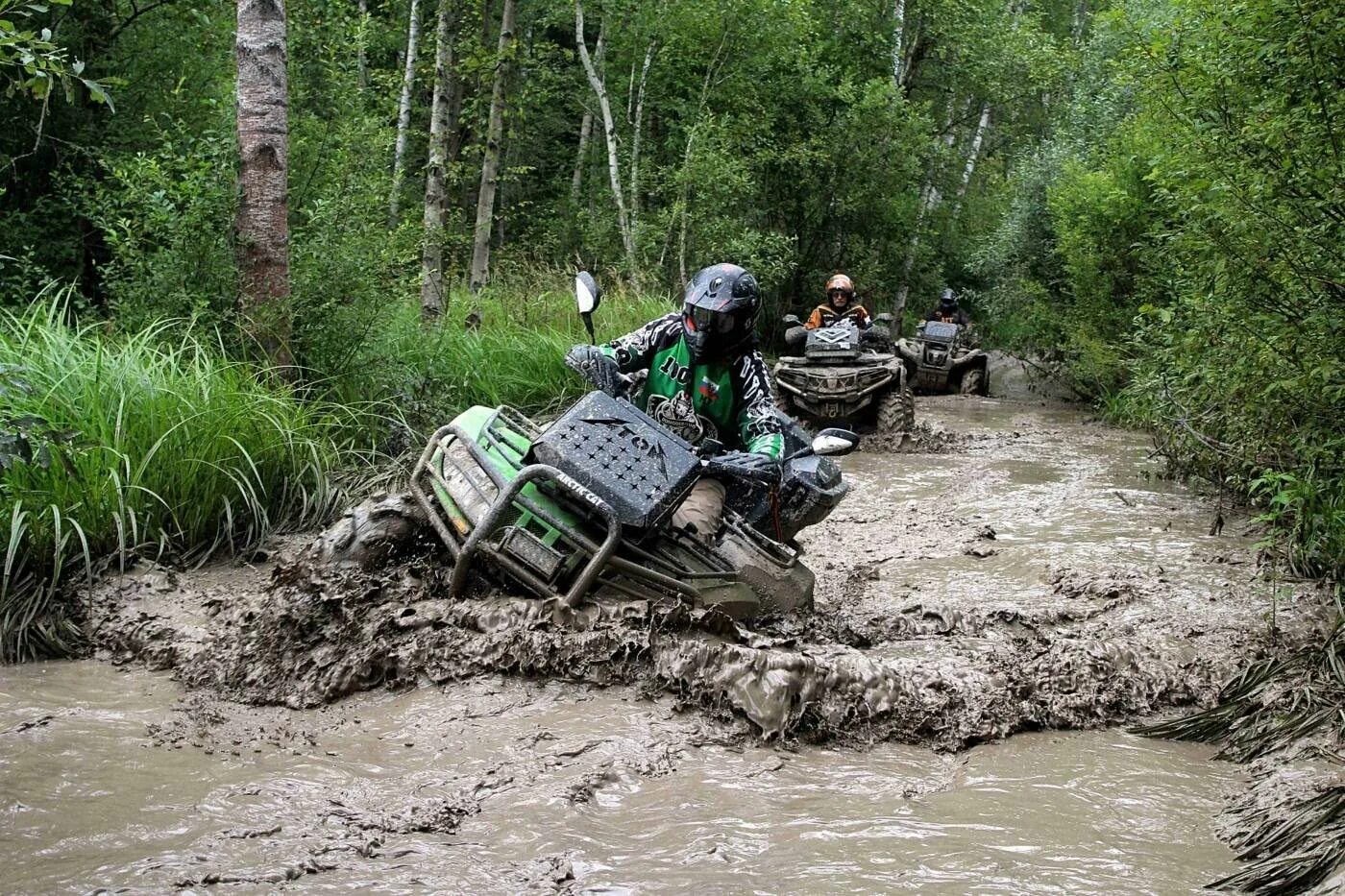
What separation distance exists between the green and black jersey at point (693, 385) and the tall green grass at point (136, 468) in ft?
5.98

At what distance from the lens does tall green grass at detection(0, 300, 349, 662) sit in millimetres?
4773

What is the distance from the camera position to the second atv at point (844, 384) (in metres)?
12.8

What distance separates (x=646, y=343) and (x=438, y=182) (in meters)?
6.52

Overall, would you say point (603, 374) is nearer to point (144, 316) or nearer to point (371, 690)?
point (371, 690)

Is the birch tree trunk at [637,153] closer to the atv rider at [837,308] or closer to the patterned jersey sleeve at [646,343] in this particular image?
the atv rider at [837,308]

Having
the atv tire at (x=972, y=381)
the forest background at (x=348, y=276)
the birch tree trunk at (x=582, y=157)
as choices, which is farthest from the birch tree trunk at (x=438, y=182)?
the atv tire at (x=972, y=381)

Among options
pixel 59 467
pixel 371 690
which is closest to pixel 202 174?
pixel 59 467

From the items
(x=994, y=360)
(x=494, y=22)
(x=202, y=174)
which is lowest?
(x=994, y=360)

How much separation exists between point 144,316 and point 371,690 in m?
3.58

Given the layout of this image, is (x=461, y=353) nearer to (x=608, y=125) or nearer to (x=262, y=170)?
(x=262, y=170)

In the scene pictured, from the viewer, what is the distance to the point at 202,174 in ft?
22.8

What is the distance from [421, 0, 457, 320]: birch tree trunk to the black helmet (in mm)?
5063

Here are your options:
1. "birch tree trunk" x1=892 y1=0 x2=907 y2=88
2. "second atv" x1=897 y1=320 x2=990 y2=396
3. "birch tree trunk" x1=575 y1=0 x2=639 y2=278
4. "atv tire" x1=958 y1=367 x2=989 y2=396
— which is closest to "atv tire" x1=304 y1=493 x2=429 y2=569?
"birch tree trunk" x1=575 y1=0 x2=639 y2=278

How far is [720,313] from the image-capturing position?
5.16 meters
